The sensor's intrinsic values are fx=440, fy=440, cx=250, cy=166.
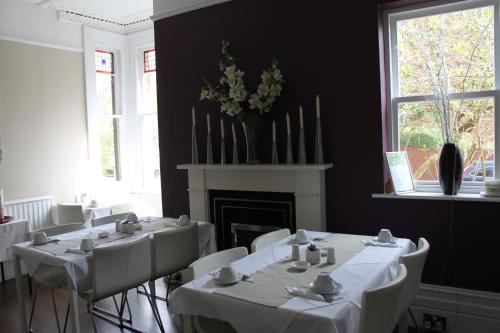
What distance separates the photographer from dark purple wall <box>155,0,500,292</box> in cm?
332

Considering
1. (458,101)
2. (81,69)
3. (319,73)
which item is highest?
(81,69)

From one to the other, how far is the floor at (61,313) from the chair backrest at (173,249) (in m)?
0.50

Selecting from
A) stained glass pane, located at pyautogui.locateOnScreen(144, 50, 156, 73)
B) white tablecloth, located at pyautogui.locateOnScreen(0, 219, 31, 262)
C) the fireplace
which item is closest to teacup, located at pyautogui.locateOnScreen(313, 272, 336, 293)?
the fireplace

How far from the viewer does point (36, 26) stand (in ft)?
18.4

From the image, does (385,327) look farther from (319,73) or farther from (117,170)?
(117,170)

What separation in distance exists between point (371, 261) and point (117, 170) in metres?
5.14

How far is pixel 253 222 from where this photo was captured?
4.26 metres

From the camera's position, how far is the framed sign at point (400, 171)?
352 centimetres

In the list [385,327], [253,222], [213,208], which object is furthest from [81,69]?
[385,327]

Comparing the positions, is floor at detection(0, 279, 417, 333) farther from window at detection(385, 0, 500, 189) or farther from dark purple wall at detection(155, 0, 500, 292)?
window at detection(385, 0, 500, 189)

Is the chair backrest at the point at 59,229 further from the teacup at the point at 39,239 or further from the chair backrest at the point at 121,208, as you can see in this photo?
the chair backrest at the point at 121,208

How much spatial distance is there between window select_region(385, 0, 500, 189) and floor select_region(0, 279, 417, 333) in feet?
4.77

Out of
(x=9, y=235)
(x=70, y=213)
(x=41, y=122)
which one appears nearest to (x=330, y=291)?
(x=9, y=235)

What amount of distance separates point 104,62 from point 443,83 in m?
4.91
